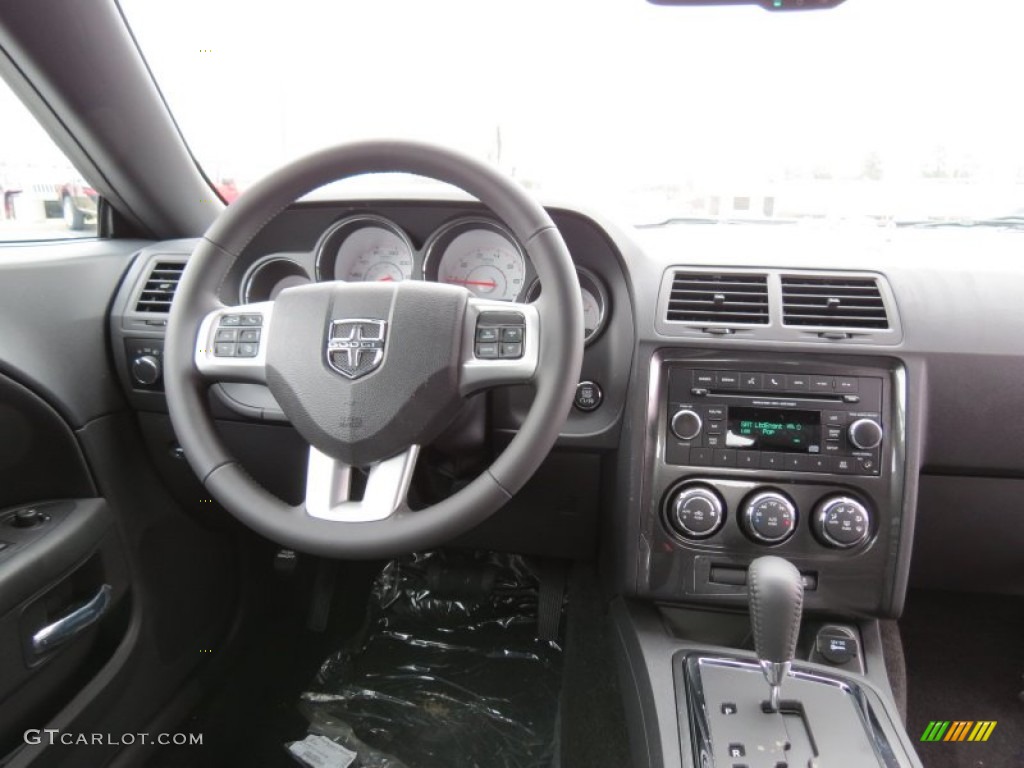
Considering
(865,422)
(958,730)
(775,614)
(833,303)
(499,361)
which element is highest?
(833,303)

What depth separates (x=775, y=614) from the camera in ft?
3.84

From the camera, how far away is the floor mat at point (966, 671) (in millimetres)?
1896

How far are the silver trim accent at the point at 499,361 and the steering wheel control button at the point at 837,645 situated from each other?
86 cm

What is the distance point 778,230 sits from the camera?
5.57 ft

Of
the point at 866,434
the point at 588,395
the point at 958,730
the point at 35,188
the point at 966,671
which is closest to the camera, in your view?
the point at 866,434

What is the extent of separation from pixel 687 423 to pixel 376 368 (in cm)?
65

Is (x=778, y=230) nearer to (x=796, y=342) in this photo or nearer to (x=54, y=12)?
(x=796, y=342)

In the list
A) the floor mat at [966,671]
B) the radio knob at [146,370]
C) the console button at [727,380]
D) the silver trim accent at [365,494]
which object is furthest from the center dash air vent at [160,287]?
the floor mat at [966,671]

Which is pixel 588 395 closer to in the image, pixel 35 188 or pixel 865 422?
pixel 865 422

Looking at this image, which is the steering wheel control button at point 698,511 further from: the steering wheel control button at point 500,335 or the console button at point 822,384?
the steering wheel control button at point 500,335

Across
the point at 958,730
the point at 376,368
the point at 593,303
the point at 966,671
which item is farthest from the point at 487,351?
the point at 966,671

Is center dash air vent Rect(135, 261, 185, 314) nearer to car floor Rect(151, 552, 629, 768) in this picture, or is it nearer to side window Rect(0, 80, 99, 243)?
side window Rect(0, 80, 99, 243)

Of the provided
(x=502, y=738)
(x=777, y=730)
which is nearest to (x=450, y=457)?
(x=777, y=730)

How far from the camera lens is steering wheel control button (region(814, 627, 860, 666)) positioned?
4.66 ft
